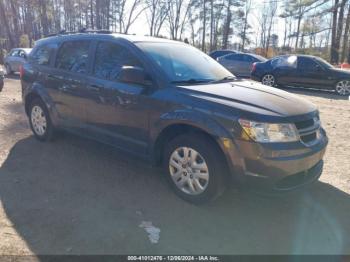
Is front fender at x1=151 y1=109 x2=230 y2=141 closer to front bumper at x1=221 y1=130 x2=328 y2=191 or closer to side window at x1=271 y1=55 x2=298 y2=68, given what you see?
front bumper at x1=221 y1=130 x2=328 y2=191

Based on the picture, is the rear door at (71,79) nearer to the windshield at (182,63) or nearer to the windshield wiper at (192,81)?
the windshield at (182,63)

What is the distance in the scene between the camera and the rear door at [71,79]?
488cm

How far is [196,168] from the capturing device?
368 cm

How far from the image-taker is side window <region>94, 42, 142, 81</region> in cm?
432

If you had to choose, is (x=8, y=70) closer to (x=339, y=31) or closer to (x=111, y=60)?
(x=111, y=60)

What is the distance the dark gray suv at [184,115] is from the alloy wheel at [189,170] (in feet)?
0.04

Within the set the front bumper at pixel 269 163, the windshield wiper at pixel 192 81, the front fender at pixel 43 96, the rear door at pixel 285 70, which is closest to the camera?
the front bumper at pixel 269 163

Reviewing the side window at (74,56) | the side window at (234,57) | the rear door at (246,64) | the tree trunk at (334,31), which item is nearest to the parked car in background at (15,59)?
the side window at (234,57)

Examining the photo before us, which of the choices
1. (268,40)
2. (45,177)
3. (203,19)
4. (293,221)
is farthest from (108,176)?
(268,40)

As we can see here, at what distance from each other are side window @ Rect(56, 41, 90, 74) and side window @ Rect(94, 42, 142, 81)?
0.92 ft

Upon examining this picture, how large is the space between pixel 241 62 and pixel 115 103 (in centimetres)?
1500

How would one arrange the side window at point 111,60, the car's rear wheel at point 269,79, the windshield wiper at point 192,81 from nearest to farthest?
the windshield wiper at point 192,81 → the side window at point 111,60 → the car's rear wheel at point 269,79

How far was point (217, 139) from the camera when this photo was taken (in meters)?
3.45

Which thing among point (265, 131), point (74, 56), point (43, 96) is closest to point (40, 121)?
point (43, 96)
